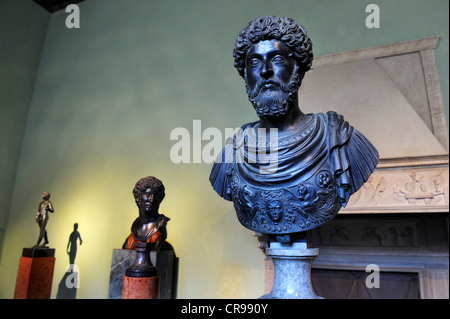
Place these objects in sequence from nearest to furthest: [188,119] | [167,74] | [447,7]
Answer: [447,7], [188,119], [167,74]

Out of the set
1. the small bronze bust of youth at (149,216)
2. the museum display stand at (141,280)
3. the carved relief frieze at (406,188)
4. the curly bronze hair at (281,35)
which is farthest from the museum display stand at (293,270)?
the small bronze bust of youth at (149,216)

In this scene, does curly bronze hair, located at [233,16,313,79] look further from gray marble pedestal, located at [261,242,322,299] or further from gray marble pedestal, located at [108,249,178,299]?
gray marble pedestal, located at [108,249,178,299]

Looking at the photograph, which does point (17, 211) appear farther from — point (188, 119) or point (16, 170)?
point (188, 119)

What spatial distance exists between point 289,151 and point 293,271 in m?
0.56

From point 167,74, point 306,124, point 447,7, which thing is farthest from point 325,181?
point 167,74

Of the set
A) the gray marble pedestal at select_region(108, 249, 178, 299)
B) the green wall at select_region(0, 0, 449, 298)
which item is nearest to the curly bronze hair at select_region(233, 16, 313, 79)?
the green wall at select_region(0, 0, 449, 298)

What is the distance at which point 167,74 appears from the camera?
156 inches

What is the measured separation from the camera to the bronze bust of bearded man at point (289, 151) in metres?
1.49

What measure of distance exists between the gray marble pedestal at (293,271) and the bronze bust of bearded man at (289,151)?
10cm

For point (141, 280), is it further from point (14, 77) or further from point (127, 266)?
point (14, 77)

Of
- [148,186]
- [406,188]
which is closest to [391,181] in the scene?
[406,188]

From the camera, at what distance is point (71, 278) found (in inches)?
150

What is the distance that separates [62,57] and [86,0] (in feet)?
3.14

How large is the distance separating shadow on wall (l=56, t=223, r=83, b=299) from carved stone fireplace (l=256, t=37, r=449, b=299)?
2341 mm
